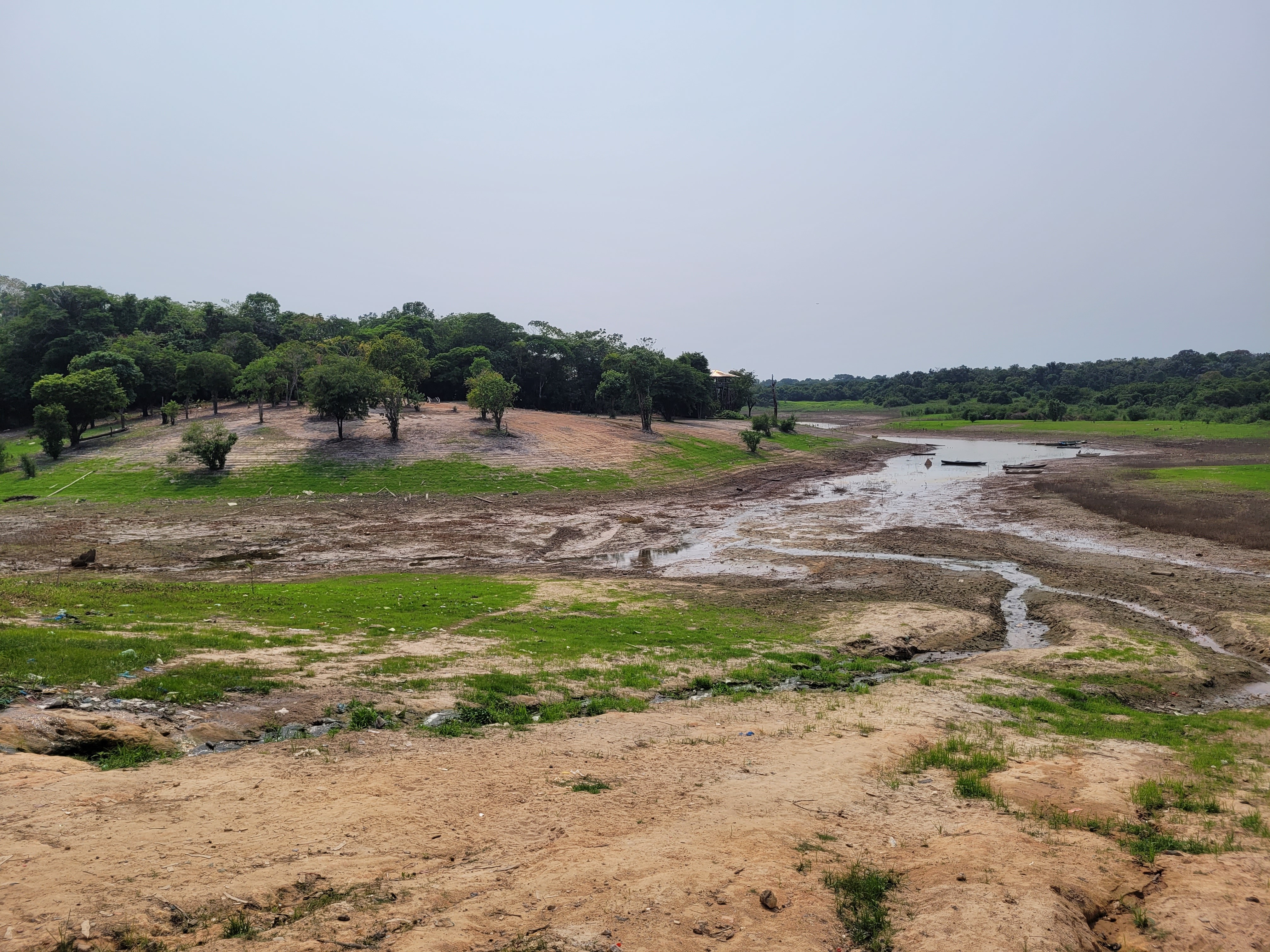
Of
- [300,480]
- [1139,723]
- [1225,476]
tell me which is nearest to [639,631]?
[1139,723]

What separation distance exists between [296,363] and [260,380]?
21.4 feet

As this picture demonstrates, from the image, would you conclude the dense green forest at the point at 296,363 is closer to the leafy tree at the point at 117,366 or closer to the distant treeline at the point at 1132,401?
the leafy tree at the point at 117,366

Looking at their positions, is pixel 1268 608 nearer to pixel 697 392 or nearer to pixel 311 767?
pixel 311 767

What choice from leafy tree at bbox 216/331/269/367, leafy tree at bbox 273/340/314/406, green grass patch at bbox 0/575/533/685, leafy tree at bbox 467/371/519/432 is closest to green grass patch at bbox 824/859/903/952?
green grass patch at bbox 0/575/533/685

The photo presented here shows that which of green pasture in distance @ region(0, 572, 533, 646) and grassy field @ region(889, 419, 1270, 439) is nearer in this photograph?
green pasture in distance @ region(0, 572, 533, 646)

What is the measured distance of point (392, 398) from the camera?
204 ft

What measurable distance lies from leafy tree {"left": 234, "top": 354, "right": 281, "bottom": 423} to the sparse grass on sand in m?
107

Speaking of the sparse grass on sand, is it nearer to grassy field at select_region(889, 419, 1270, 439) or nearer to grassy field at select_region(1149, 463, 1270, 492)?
grassy field at select_region(889, 419, 1270, 439)

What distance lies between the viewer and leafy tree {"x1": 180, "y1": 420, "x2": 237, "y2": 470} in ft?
164

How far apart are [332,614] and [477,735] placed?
35.2 feet

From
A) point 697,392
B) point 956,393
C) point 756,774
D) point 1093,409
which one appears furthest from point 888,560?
point 956,393

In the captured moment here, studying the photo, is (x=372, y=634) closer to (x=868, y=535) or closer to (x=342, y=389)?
(x=868, y=535)

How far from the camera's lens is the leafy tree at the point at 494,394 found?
67250 mm

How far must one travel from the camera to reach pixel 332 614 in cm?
2147
